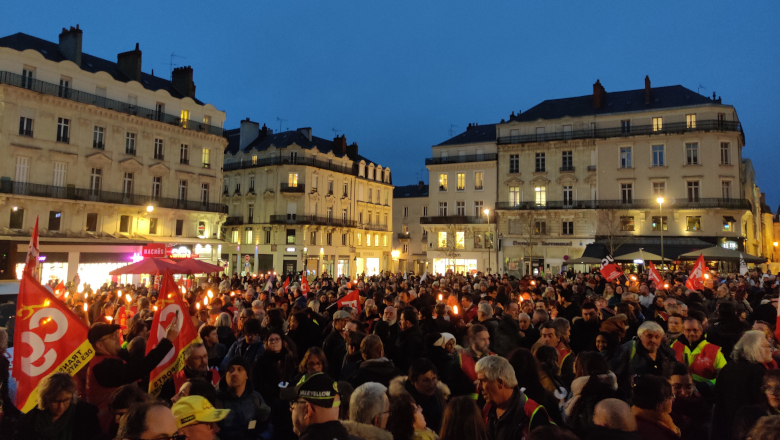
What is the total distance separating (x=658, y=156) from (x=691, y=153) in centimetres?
247

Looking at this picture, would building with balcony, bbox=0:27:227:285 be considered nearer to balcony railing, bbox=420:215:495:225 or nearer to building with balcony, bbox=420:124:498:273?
balcony railing, bbox=420:215:495:225

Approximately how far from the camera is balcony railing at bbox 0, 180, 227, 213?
30.0m

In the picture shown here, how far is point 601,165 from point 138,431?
4746 centimetres

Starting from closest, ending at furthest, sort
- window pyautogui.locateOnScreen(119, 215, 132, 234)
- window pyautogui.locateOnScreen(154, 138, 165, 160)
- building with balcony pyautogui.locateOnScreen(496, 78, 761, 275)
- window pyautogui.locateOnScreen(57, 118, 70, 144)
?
window pyautogui.locateOnScreen(57, 118, 70, 144) < window pyautogui.locateOnScreen(119, 215, 132, 234) < window pyautogui.locateOnScreen(154, 138, 165, 160) < building with balcony pyautogui.locateOnScreen(496, 78, 761, 275)

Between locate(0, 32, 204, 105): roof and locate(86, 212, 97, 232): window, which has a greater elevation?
locate(0, 32, 204, 105): roof

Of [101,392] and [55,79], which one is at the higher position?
[55,79]

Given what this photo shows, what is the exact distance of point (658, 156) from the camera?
4312 centimetres

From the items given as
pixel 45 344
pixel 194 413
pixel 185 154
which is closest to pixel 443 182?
pixel 185 154

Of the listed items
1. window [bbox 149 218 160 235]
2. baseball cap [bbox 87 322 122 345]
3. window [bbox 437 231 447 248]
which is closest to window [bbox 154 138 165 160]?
window [bbox 149 218 160 235]

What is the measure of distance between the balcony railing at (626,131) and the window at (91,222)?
35384 mm

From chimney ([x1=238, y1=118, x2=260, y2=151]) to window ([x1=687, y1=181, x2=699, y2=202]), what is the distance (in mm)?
44195

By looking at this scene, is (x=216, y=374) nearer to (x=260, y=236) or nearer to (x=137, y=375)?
(x=137, y=375)

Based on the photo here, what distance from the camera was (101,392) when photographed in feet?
14.7

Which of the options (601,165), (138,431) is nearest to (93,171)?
(138,431)
